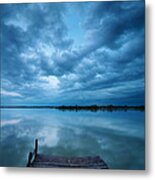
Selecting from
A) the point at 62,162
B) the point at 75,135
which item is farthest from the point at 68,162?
the point at 75,135

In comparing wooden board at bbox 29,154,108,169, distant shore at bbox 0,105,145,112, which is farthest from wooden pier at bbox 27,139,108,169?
distant shore at bbox 0,105,145,112

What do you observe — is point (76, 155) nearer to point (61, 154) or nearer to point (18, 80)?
point (61, 154)

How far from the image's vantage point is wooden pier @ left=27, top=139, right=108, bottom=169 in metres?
1.72

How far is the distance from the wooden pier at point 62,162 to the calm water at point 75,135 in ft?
Answer: 0.07

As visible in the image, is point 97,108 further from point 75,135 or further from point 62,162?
point 62,162

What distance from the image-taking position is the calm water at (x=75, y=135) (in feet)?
5.60

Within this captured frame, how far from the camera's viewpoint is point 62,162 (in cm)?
175

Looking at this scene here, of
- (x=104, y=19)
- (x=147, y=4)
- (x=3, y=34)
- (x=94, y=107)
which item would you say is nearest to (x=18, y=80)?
(x=3, y=34)

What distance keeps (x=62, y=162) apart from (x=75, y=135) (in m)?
0.15

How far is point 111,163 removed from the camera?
5.62ft

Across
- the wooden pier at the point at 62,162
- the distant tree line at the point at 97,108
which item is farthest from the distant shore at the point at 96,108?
the wooden pier at the point at 62,162

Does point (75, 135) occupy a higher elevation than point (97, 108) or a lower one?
lower

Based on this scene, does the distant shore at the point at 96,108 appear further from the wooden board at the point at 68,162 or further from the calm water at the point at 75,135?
the wooden board at the point at 68,162

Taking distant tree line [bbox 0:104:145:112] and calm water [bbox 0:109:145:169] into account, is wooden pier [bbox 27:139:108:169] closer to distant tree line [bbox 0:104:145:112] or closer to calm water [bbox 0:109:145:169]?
calm water [bbox 0:109:145:169]
